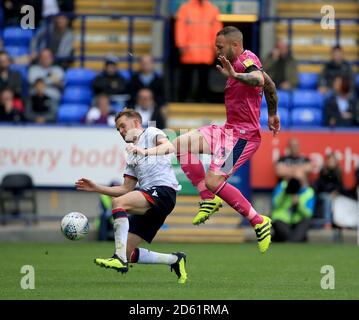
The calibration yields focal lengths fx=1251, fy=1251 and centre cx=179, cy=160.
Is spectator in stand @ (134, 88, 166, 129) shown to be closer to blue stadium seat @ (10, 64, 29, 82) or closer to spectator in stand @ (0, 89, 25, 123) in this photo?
spectator in stand @ (0, 89, 25, 123)

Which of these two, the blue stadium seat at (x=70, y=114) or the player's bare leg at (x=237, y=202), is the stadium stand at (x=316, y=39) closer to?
the blue stadium seat at (x=70, y=114)

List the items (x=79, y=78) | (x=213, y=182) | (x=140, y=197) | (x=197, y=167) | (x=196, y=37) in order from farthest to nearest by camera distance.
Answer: (x=79, y=78), (x=196, y=37), (x=197, y=167), (x=213, y=182), (x=140, y=197)

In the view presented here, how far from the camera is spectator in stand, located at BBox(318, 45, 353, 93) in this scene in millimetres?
23516

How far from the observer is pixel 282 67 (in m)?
23.5

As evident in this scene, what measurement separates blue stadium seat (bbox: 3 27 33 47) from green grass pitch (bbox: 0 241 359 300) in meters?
5.73

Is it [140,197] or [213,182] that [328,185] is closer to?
[213,182]

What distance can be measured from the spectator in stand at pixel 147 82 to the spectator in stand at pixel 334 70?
10.2 feet

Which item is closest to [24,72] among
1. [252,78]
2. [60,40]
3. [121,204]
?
[60,40]

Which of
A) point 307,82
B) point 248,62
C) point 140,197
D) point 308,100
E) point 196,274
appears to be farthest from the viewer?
point 307,82

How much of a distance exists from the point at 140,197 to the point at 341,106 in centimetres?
1075

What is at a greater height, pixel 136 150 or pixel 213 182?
pixel 136 150

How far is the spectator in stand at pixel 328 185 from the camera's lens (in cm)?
2250

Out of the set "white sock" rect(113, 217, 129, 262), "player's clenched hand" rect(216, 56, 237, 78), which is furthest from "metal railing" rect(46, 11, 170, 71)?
"player's clenched hand" rect(216, 56, 237, 78)
